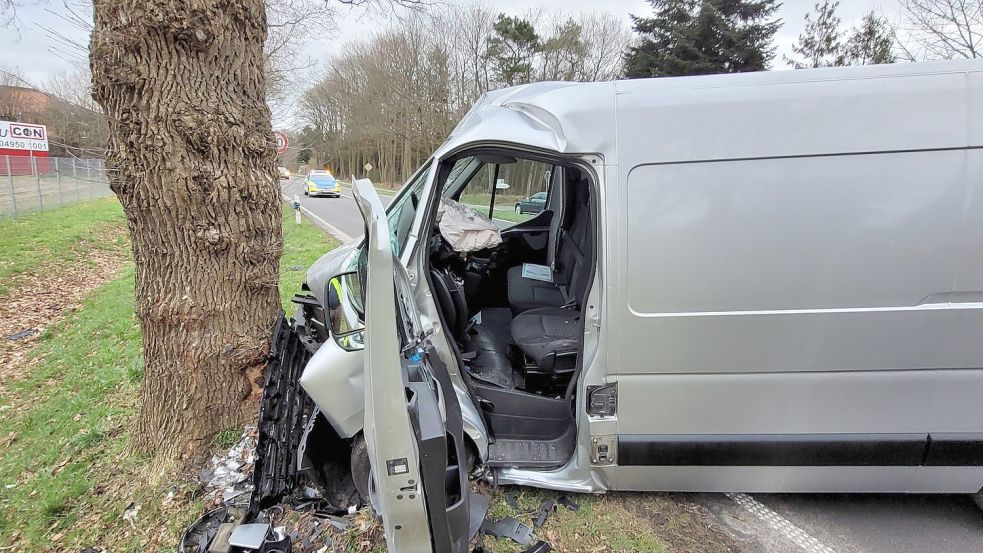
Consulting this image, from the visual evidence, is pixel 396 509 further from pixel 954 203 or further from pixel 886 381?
pixel 954 203

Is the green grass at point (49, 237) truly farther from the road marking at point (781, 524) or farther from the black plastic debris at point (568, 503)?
the road marking at point (781, 524)

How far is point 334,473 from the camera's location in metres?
2.62

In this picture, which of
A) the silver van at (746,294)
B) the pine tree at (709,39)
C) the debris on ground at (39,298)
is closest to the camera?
the silver van at (746,294)

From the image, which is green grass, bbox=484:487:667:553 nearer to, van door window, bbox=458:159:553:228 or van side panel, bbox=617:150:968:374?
van side panel, bbox=617:150:968:374

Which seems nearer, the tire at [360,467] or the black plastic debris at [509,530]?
Result: the black plastic debris at [509,530]

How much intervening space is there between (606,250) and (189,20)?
7.82ft

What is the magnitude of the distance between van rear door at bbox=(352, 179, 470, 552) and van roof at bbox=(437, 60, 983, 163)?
2.83 ft

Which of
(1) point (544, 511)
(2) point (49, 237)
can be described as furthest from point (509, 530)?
(2) point (49, 237)

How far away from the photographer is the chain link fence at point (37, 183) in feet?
37.0

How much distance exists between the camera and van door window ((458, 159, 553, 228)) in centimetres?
380

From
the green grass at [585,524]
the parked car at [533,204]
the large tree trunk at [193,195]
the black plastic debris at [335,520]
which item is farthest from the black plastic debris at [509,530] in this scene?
the parked car at [533,204]

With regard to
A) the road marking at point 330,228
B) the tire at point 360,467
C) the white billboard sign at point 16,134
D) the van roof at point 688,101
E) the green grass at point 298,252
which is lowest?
the tire at point 360,467

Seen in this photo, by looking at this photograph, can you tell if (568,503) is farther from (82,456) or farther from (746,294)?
(82,456)

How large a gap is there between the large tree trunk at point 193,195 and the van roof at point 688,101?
1.31 m
